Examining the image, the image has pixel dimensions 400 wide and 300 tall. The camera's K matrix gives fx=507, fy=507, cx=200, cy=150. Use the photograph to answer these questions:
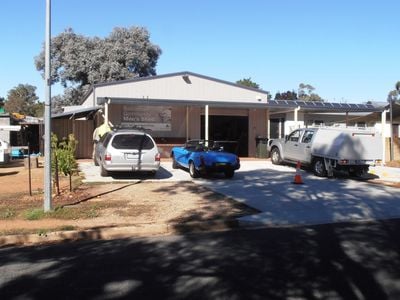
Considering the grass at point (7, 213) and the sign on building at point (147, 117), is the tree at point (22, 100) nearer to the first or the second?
the sign on building at point (147, 117)

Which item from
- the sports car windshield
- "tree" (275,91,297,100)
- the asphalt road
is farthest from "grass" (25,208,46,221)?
"tree" (275,91,297,100)

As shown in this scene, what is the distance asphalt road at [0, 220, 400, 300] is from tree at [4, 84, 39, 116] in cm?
8868

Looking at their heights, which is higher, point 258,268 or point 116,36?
point 116,36

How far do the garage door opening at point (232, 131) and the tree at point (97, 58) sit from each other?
21276 mm

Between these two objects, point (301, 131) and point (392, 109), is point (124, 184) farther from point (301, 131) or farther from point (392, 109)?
point (392, 109)

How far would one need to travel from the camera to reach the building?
26.1m

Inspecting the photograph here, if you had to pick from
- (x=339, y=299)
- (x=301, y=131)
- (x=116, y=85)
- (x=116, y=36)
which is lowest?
(x=339, y=299)

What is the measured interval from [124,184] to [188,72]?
553 inches

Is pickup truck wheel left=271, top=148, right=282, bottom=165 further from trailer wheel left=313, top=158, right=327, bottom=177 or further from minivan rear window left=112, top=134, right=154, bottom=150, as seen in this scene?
minivan rear window left=112, top=134, right=154, bottom=150

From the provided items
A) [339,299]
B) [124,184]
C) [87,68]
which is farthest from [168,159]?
[87,68]

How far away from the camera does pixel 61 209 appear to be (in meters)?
10.8

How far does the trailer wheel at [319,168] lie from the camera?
1864 cm

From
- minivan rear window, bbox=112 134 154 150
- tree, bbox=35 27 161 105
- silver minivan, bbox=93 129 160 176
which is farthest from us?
tree, bbox=35 27 161 105

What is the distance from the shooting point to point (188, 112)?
27453mm
